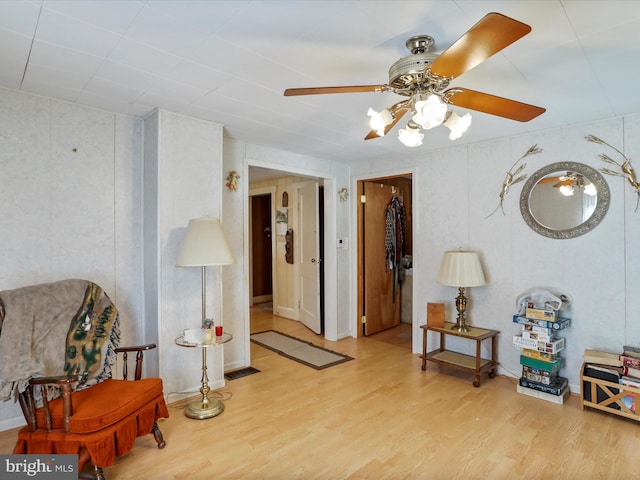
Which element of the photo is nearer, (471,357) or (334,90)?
(334,90)

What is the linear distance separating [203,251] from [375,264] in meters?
2.95

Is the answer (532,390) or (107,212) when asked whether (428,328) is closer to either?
(532,390)

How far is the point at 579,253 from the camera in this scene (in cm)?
312

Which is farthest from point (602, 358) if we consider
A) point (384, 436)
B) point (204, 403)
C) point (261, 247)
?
point (261, 247)

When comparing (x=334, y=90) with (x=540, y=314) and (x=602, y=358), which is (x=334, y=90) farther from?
(x=602, y=358)

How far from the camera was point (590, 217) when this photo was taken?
3.06 meters

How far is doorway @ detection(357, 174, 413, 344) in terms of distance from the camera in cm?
493

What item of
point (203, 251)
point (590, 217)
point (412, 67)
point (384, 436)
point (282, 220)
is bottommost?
point (384, 436)

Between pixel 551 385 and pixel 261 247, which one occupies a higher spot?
pixel 261 247

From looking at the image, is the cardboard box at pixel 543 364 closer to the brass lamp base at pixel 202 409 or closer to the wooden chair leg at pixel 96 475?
the brass lamp base at pixel 202 409

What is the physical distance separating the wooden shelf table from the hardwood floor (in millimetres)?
131

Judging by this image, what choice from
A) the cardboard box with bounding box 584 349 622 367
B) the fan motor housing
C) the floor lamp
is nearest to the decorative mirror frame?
the cardboard box with bounding box 584 349 622 367

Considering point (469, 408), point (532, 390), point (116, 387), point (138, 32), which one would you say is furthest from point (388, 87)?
point (532, 390)

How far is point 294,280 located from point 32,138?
12.6ft
